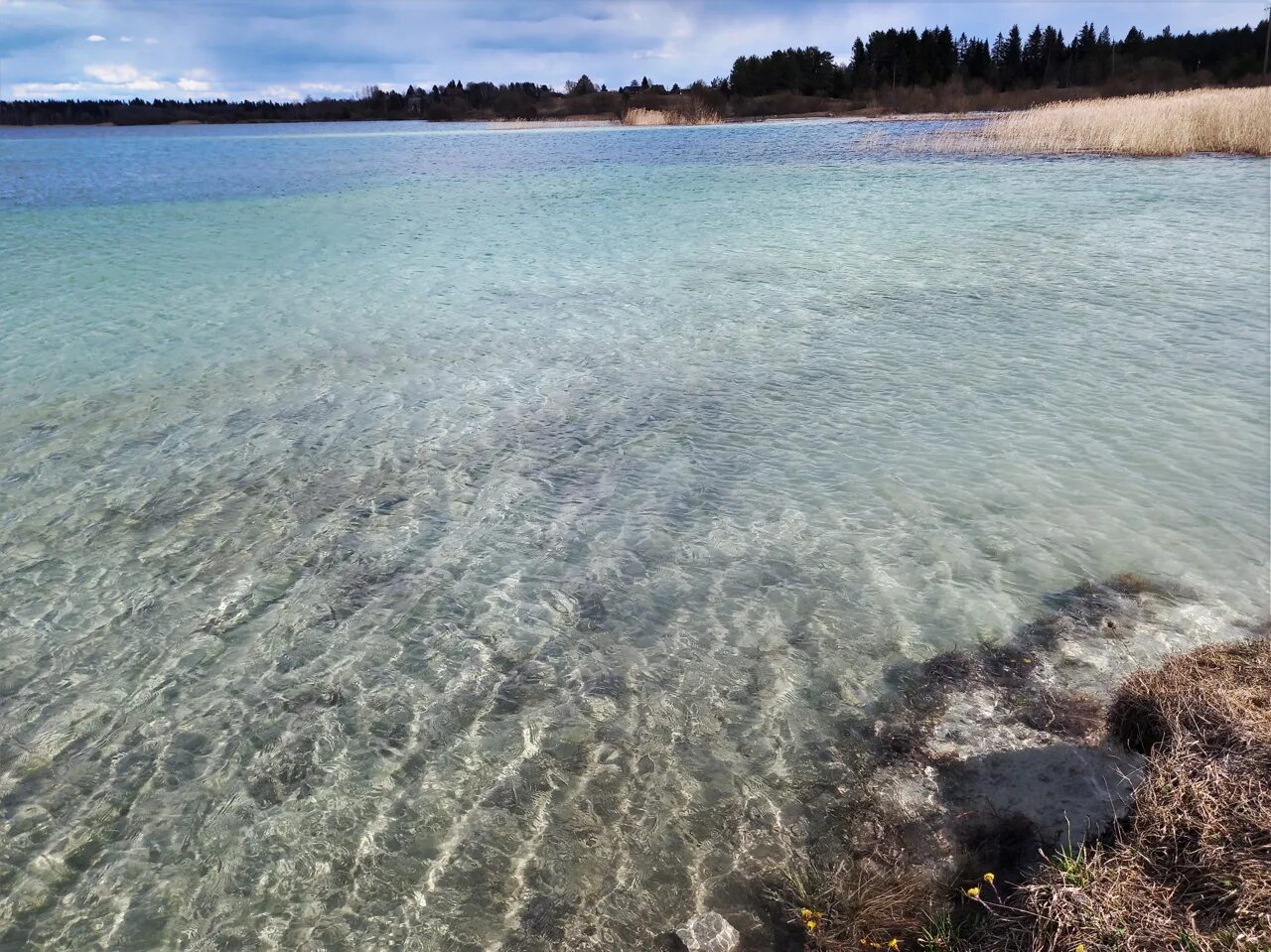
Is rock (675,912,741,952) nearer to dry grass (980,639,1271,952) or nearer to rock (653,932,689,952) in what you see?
rock (653,932,689,952)

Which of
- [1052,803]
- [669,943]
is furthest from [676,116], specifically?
[669,943]

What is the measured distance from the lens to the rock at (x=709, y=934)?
9.60 feet

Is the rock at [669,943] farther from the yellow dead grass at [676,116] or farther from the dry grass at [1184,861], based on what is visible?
the yellow dead grass at [676,116]

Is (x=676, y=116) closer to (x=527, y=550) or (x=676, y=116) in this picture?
(x=676, y=116)

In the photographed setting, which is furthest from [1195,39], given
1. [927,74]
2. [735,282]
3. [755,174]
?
[735,282]

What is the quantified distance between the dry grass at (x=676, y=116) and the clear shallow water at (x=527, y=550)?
79.5m

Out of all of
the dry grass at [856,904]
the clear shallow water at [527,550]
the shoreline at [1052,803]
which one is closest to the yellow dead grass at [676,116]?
the clear shallow water at [527,550]

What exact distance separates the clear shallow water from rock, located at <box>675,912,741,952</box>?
4.4 inches

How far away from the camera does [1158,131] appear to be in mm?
29797

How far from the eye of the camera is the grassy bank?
7.75 ft

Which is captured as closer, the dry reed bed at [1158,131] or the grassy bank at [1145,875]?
the grassy bank at [1145,875]

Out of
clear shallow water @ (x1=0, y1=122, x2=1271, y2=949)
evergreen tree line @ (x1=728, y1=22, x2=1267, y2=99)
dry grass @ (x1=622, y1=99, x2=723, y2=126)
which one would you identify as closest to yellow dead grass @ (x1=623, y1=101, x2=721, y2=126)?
dry grass @ (x1=622, y1=99, x2=723, y2=126)

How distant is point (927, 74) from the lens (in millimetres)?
103438

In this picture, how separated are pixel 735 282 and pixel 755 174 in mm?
20869
